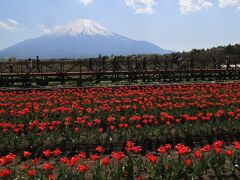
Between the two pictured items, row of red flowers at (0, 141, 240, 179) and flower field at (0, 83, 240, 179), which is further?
flower field at (0, 83, 240, 179)

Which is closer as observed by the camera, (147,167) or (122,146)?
(147,167)

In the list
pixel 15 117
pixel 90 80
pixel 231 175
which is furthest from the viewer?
pixel 90 80

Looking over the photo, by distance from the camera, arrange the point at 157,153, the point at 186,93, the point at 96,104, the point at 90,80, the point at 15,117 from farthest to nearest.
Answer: the point at 90,80 < the point at 186,93 < the point at 96,104 < the point at 15,117 < the point at 157,153

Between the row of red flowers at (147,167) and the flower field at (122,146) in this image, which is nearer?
the row of red flowers at (147,167)

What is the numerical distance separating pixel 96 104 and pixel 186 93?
4.63m

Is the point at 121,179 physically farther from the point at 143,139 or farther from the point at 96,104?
the point at 96,104

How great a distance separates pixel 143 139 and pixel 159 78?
63.7 ft

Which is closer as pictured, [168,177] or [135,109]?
[168,177]

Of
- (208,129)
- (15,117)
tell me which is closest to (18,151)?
(15,117)

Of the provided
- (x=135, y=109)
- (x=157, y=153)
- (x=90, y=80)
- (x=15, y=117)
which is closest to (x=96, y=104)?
(x=135, y=109)

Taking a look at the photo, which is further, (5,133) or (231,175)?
(5,133)

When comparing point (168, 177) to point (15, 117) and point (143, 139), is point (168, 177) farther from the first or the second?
point (15, 117)

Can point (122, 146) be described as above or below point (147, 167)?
below

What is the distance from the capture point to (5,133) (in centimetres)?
1034
